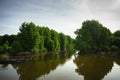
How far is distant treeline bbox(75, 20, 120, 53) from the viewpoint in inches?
2899

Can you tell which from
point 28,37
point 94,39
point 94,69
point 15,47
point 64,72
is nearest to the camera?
point 64,72

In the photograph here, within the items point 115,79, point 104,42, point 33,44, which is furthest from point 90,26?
point 115,79

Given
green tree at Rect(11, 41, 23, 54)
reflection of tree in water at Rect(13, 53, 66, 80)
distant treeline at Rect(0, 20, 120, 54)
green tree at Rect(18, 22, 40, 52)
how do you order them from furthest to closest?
green tree at Rect(18, 22, 40, 52) < distant treeline at Rect(0, 20, 120, 54) < green tree at Rect(11, 41, 23, 54) < reflection of tree in water at Rect(13, 53, 66, 80)

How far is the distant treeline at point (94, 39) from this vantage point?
73.6 metres

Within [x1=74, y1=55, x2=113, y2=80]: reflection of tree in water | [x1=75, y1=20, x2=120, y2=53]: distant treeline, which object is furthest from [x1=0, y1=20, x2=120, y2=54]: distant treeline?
[x1=74, y1=55, x2=113, y2=80]: reflection of tree in water

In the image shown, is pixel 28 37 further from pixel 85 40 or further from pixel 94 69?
pixel 94 69

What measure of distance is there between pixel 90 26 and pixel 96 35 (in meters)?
5.01

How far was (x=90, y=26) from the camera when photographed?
76562 mm

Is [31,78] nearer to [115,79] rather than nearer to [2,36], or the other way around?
[115,79]

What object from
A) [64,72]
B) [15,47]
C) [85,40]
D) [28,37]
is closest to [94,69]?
[64,72]

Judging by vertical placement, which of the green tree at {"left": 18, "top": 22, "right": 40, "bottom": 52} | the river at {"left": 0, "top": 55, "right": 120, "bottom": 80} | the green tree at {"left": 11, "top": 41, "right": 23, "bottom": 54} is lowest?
the river at {"left": 0, "top": 55, "right": 120, "bottom": 80}

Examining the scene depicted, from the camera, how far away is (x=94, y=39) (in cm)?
7712

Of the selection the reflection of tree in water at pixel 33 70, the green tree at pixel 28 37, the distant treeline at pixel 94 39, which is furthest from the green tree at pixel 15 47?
the reflection of tree in water at pixel 33 70

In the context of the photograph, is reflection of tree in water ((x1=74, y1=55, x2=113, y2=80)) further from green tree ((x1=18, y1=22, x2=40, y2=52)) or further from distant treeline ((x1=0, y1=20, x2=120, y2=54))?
green tree ((x1=18, y1=22, x2=40, y2=52))
